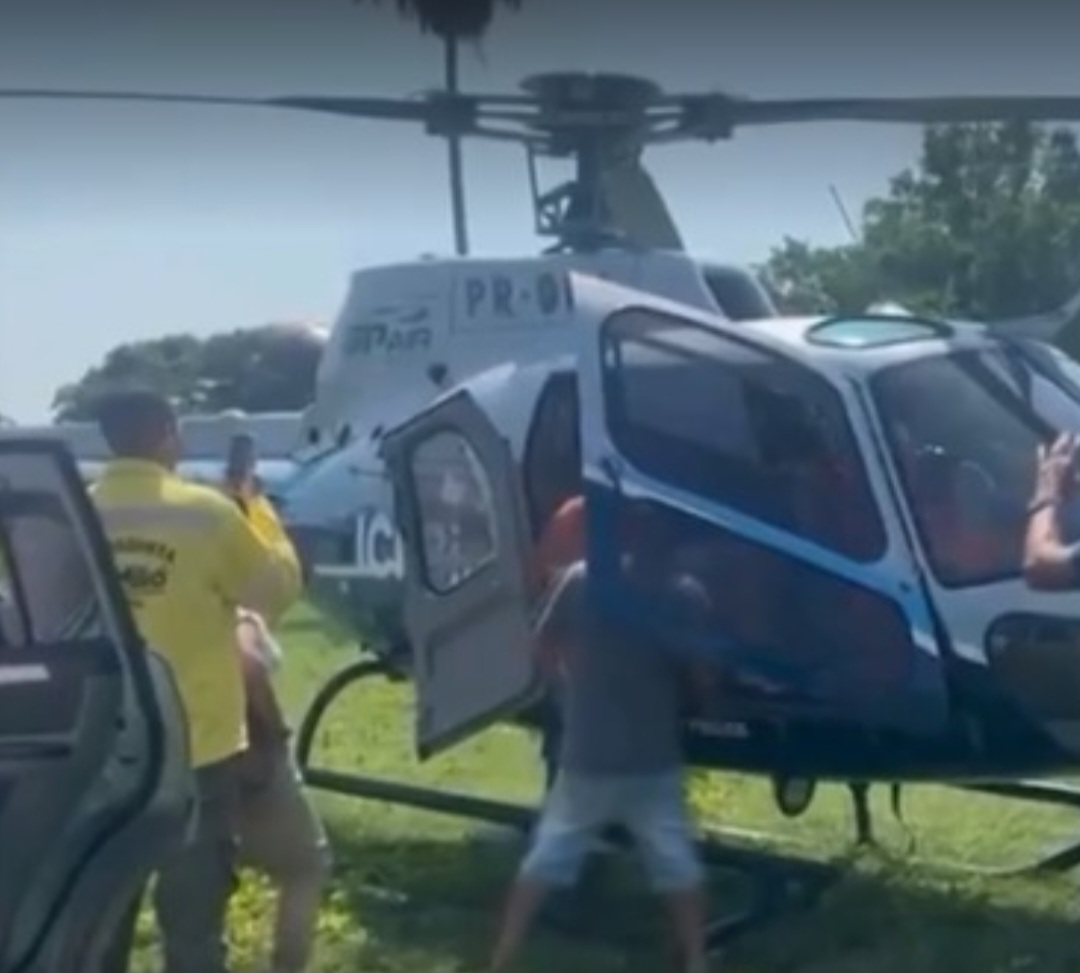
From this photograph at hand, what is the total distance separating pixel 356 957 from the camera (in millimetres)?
8602

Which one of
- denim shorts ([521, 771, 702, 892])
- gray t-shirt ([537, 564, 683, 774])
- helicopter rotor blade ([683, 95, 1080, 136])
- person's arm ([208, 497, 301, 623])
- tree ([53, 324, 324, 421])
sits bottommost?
tree ([53, 324, 324, 421])

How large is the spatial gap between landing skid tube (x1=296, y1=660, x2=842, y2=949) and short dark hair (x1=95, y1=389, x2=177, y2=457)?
165cm

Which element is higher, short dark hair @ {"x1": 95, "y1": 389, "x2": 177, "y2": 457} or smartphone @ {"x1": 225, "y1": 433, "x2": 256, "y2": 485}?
short dark hair @ {"x1": 95, "y1": 389, "x2": 177, "y2": 457}

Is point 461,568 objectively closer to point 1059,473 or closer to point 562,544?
point 562,544

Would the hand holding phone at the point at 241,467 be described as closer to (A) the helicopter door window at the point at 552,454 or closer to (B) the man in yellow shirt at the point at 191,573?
(A) the helicopter door window at the point at 552,454

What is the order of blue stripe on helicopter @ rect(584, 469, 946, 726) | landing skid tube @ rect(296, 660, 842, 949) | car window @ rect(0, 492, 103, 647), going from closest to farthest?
car window @ rect(0, 492, 103, 647)
blue stripe on helicopter @ rect(584, 469, 946, 726)
landing skid tube @ rect(296, 660, 842, 949)

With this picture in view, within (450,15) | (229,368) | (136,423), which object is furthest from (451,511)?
(229,368)

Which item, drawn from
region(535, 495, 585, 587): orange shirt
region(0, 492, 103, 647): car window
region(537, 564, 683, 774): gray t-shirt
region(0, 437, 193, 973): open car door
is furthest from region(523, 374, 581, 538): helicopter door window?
region(0, 437, 193, 973): open car door

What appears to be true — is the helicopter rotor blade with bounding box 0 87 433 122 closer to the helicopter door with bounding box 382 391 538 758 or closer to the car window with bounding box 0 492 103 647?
the helicopter door with bounding box 382 391 538 758

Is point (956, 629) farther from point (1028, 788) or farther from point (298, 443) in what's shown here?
point (298, 443)

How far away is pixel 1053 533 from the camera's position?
7.94 metres

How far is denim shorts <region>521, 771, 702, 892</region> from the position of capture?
7.89 metres

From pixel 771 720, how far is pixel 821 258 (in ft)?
27.8

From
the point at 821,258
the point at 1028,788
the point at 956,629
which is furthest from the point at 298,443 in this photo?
the point at 821,258
